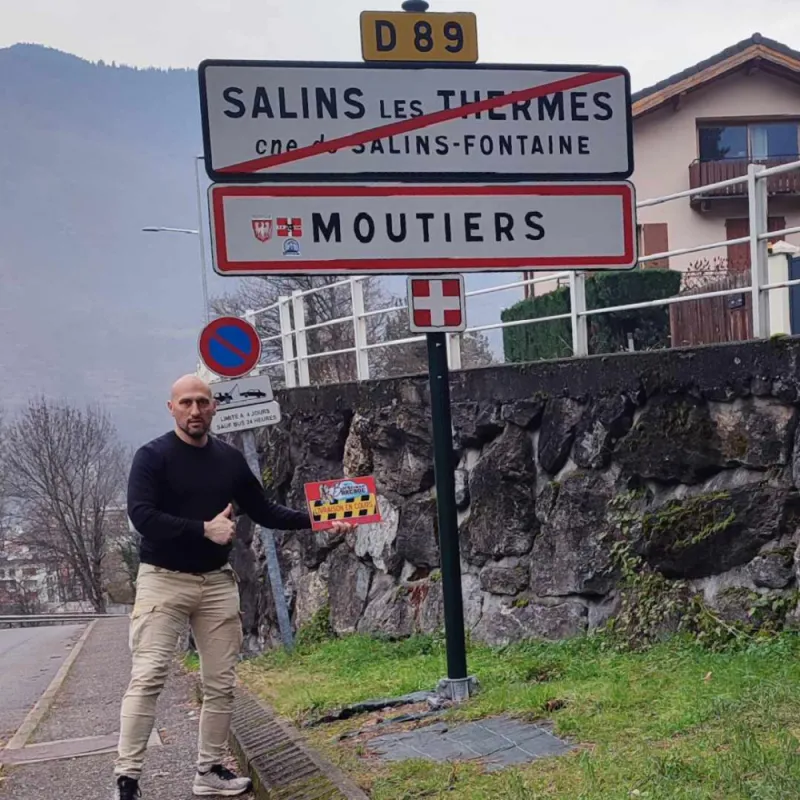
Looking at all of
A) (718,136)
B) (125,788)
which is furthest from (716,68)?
(125,788)

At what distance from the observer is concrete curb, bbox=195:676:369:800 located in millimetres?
4445

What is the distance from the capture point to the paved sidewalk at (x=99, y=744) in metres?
5.90

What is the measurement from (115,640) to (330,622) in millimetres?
17154

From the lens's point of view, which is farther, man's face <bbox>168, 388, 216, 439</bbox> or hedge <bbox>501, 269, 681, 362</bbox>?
hedge <bbox>501, 269, 681, 362</bbox>

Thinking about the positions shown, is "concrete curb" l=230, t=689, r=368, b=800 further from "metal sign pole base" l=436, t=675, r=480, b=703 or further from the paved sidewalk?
"metal sign pole base" l=436, t=675, r=480, b=703

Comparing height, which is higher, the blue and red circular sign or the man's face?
the blue and red circular sign

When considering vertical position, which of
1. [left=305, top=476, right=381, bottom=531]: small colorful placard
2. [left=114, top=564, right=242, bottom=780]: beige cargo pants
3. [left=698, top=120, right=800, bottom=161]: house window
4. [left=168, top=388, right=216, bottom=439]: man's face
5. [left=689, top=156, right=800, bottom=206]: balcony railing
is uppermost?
[left=698, top=120, right=800, bottom=161]: house window

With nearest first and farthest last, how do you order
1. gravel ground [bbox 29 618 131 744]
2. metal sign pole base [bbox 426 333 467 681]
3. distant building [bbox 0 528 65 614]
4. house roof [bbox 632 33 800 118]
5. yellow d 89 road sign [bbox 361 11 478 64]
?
yellow d 89 road sign [bbox 361 11 478 64] → metal sign pole base [bbox 426 333 467 681] → gravel ground [bbox 29 618 131 744] → house roof [bbox 632 33 800 118] → distant building [bbox 0 528 65 614]

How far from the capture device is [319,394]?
11781mm

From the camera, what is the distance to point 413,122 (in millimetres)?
5336

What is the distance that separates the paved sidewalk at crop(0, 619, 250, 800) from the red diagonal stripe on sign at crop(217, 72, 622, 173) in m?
2.98

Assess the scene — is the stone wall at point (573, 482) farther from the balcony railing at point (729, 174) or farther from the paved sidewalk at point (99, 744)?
the balcony railing at point (729, 174)

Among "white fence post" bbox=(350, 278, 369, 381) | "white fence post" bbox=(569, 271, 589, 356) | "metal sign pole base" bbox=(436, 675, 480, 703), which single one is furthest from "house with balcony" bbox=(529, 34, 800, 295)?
"metal sign pole base" bbox=(436, 675, 480, 703)

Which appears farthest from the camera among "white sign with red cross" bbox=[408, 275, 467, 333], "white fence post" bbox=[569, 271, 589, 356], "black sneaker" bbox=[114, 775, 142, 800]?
"white fence post" bbox=[569, 271, 589, 356]
